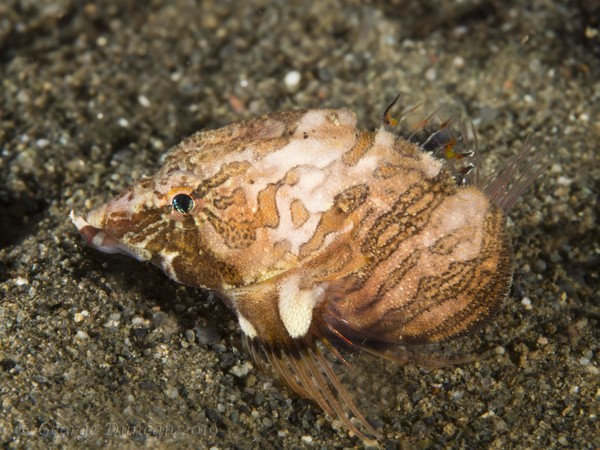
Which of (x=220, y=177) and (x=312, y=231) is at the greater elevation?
(x=220, y=177)

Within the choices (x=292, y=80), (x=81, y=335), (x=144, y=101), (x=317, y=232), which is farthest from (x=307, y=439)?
(x=144, y=101)

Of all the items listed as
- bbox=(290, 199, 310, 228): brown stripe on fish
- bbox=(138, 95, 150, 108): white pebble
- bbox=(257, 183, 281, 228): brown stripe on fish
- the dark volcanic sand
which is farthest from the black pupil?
bbox=(138, 95, 150, 108): white pebble

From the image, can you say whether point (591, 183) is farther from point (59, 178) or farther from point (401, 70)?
point (59, 178)

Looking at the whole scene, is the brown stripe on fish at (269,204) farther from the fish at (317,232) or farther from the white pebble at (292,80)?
the white pebble at (292,80)

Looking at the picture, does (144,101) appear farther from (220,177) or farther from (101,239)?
(220,177)

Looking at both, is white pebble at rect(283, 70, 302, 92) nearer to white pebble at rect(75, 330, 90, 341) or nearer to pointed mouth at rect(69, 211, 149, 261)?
pointed mouth at rect(69, 211, 149, 261)

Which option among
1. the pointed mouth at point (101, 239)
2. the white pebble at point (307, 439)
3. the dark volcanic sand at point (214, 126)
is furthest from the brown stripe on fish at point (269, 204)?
the white pebble at point (307, 439)

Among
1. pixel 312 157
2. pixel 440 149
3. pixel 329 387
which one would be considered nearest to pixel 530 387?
→ pixel 329 387
